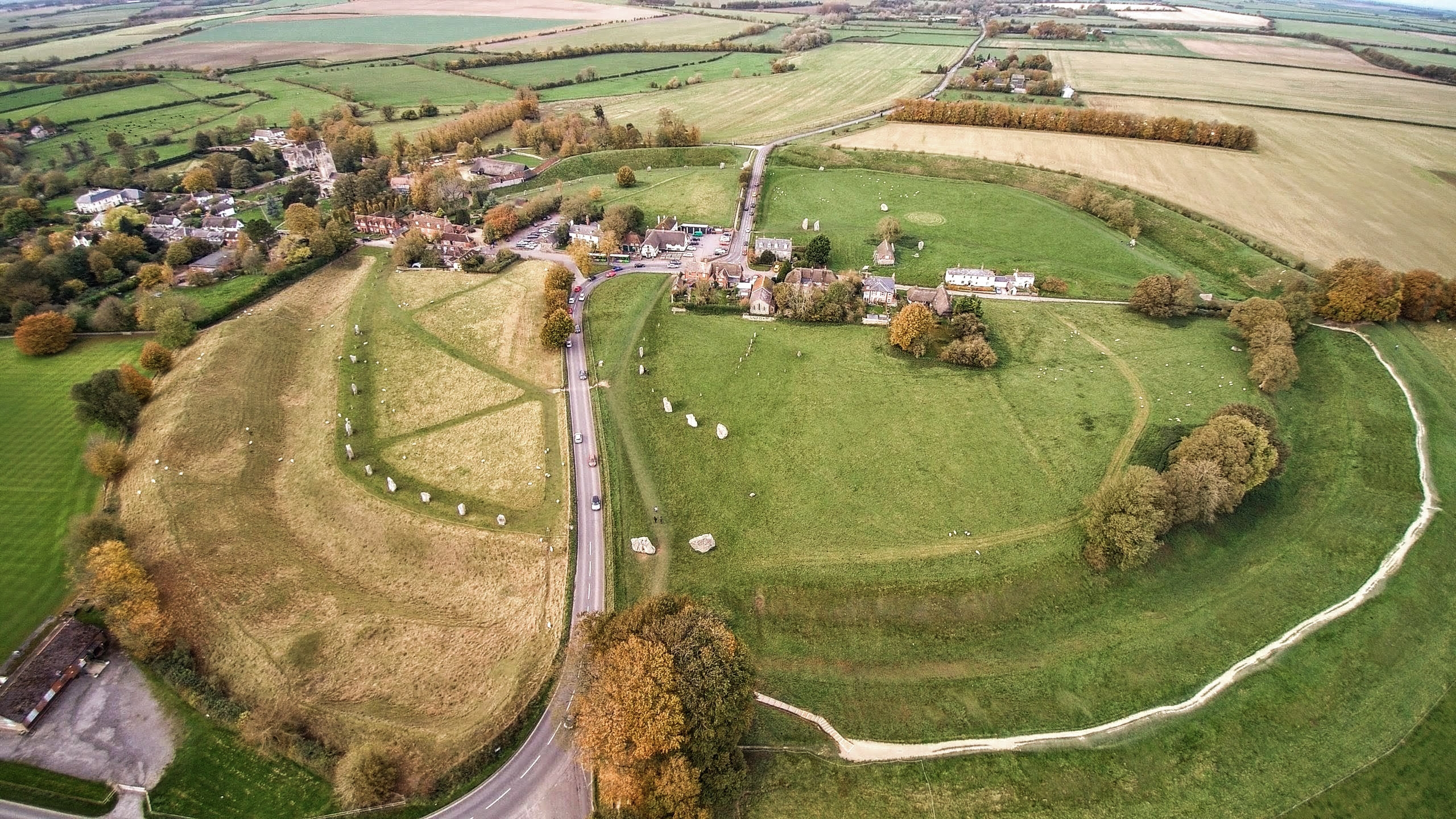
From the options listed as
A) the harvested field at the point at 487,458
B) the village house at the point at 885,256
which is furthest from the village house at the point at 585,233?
the village house at the point at 885,256

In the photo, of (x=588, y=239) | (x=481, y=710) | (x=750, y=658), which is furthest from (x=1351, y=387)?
(x=588, y=239)

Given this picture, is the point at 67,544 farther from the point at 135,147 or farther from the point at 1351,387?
the point at 135,147

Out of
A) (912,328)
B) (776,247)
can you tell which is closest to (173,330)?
(776,247)

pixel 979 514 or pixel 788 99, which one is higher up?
pixel 788 99

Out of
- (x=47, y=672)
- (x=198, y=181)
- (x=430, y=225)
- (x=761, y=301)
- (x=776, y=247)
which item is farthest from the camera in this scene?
(x=198, y=181)

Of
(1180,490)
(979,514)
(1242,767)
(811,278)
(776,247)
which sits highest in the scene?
(776,247)

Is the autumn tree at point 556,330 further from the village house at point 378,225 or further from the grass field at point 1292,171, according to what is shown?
the grass field at point 1292,171

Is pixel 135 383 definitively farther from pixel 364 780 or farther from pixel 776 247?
pixel 776 247
